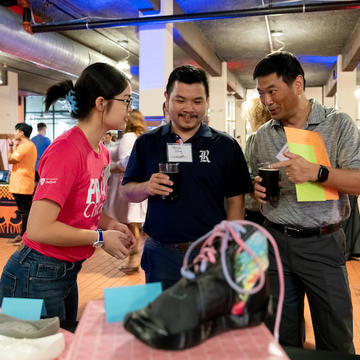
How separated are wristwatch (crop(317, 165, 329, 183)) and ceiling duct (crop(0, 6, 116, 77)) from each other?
6099 mm

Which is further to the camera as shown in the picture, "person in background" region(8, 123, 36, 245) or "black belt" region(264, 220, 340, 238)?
"person in background" region(8, 123, 36, 245)

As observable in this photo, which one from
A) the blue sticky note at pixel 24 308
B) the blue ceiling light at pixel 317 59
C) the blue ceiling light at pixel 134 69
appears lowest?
the blue sticky note at pixel 24 308

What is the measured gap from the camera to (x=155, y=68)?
6.57 m

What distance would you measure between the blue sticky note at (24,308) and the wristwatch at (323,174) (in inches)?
42.4

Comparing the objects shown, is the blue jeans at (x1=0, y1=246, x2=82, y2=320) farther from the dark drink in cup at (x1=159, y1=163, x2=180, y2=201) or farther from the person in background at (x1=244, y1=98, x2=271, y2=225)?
the person in background at (x1=244, y1=98, x2=271, y2=225)

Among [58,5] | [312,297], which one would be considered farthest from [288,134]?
[58,5]

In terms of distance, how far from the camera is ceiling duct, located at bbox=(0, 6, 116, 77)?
6383 mm

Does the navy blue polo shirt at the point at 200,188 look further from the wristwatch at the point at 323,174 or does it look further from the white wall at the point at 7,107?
the white wall at the point at 7,107

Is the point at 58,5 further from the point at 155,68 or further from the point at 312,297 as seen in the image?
the point at 312,297

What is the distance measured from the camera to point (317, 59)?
40.5 feet

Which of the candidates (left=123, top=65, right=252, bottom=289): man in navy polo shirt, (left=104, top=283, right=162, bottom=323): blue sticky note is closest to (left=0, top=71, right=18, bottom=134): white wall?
(left=123, top=65, right=252, bottom=289): man in navy polo shirt

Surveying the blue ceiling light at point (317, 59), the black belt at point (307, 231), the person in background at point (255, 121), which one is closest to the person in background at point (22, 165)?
the person in background at point (255, 121)

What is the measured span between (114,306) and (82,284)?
12.4ft

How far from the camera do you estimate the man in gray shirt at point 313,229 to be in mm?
1753
